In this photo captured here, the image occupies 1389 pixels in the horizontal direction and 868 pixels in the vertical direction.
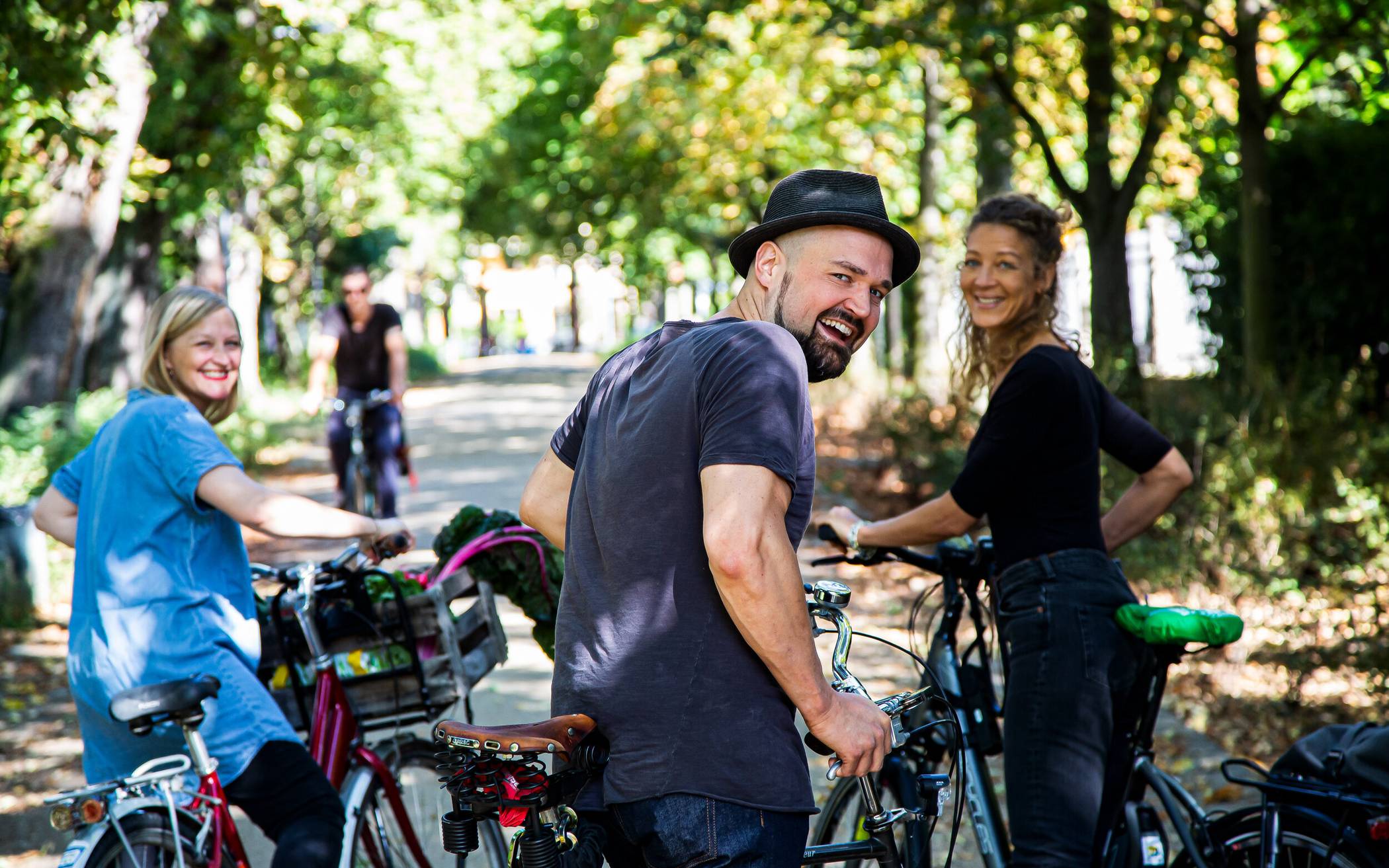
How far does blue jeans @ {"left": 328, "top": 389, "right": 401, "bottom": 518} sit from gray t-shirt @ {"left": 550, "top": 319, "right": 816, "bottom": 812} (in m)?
7.48

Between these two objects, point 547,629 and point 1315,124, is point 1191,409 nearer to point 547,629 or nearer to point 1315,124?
point 1315,124

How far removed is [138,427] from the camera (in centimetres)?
315

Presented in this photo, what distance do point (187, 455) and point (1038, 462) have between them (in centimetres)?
202

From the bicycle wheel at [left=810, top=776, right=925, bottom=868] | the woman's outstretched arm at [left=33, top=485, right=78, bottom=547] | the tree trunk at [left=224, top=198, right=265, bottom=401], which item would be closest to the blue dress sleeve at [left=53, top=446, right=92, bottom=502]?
the woman's outstretched arm at [left=33, top=485, right=78, bottom=547]

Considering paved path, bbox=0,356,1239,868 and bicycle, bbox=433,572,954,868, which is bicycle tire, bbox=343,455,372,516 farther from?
bicycle, bbox=433,572,954,868

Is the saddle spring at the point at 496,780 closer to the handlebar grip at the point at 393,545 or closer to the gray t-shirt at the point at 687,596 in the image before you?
the gray t-shirt at the point at 687,596

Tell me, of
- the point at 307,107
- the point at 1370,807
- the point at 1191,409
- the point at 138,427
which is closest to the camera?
the point at 1370,807

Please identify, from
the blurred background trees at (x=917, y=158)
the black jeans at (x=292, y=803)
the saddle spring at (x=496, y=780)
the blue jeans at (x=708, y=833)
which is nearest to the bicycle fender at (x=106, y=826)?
the black jeans at (x=292, y=803)

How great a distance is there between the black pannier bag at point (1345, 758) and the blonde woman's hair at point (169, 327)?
2733mm

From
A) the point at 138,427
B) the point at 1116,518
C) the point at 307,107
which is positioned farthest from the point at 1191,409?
the point at 307,107

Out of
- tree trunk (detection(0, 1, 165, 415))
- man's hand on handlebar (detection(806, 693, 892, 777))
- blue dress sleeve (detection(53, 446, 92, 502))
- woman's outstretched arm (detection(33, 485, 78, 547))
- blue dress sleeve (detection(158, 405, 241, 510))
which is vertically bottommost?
man's hand on handlebar (detection(806, 693, 892, 777))

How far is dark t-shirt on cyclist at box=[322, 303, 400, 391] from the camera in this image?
9438 mm

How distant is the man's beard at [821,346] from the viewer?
2.40 meters

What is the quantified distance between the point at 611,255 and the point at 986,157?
95.6ft
